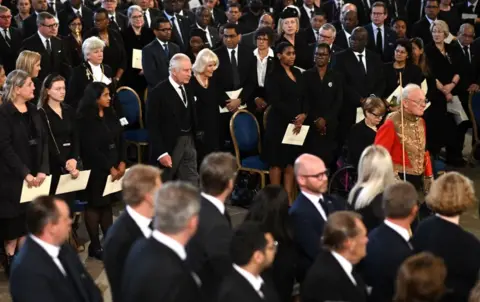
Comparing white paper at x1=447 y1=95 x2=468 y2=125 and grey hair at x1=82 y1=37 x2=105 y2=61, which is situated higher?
grey hair at x1=82 y1=37 x2=105 y2=61

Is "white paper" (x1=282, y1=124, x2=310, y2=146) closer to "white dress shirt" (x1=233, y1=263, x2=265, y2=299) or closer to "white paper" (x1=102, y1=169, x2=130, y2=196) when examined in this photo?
"white paper" (x1=102, y1=169, x2=130, y2=196)

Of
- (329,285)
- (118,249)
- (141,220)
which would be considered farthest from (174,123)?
(329,285)

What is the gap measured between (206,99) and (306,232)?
3814 mm

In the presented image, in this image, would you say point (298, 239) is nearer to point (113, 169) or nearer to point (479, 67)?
point (113, 169)

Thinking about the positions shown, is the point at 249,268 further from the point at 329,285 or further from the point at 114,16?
the point at 114,16

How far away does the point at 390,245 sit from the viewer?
210 inches

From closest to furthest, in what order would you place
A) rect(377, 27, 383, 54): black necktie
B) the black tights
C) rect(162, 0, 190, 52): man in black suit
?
the black tights → rect(377, 27, 383, 54): black necktie → rect(162, 0, 190, 52): man in black suit

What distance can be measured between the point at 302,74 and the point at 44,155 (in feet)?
10.1

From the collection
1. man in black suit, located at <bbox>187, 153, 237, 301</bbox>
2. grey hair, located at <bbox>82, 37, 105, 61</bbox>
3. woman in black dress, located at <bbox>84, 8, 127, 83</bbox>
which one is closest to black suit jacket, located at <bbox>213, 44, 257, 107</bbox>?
woman in black dress, located at <bbox>84, 8, 127, 83</bbox>

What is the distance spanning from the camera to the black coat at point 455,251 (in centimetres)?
539

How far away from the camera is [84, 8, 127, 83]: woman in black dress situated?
10766 millimetres

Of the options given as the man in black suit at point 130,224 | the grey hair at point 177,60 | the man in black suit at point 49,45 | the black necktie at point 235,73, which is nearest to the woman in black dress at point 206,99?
the grey hair at point 177,60

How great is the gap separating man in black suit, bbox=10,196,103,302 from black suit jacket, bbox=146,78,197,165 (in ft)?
11.7

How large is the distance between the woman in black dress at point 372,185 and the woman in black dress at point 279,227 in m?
0.61
